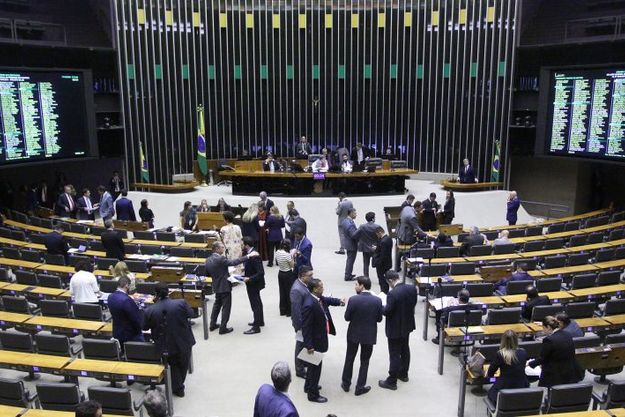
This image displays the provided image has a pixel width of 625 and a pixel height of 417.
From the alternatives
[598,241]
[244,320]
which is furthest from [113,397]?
[598,241]

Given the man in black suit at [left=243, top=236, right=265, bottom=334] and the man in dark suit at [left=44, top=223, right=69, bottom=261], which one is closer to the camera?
the man in black suit at [left=243, top=236, right=265, bottom=334]

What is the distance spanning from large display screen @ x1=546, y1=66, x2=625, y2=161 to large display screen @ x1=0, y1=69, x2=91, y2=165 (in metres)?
12.6

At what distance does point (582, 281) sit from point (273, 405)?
20.1 feet

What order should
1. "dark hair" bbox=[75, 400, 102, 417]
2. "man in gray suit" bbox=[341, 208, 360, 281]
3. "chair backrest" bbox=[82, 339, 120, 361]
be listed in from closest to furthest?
"dark hair" bbox=[75, 400, 102, 417] < "chair backrest" bbox=[82, 339, 120, 361] < "man in gray suit" bbox=[341, 208, 360, 281]

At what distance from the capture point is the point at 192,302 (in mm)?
8094

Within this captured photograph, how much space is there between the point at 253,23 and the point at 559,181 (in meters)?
11.3

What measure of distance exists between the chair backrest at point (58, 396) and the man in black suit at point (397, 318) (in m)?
3.32

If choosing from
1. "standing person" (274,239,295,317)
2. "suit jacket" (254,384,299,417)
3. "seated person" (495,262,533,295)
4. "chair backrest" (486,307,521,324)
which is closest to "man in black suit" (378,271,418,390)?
"chair backrest" (486,307,521,324)

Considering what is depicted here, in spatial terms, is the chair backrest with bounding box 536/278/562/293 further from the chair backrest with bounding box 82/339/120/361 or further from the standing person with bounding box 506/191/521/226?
the chair backrest with bounding box 82/339/120/361

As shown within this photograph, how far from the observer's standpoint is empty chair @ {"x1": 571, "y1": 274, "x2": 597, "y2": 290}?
8453mm

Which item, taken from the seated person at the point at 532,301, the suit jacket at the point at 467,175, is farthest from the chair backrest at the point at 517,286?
the suit jacket at the point at 467,175

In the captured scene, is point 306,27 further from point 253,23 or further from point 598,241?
point 598,241

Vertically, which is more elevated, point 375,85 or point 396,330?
point 375,85

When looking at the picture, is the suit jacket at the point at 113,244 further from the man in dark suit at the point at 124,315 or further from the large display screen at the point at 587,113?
the large display screen at the point at 587,113
